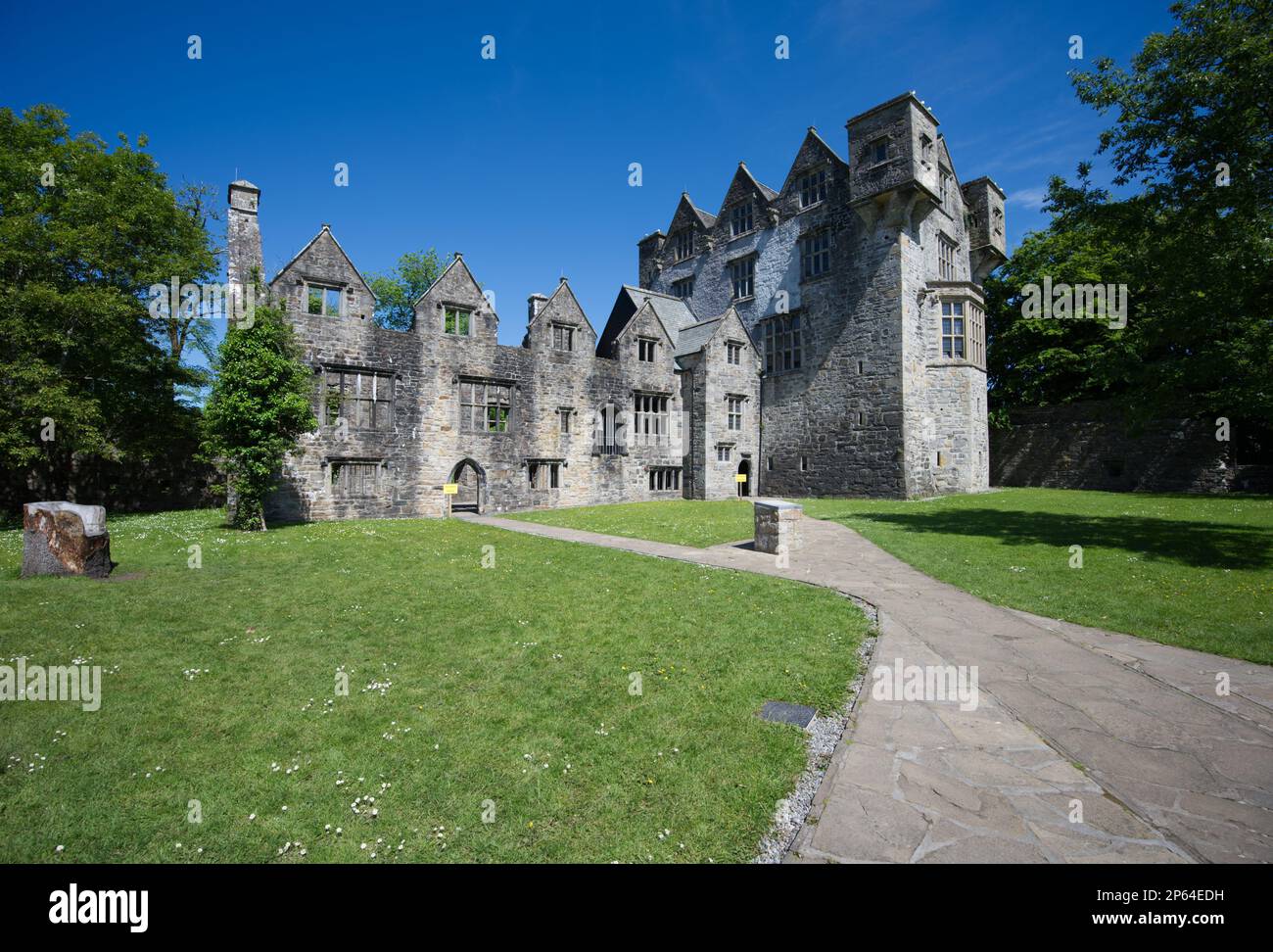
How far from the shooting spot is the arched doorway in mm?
26875

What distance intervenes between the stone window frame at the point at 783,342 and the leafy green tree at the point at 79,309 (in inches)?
1278

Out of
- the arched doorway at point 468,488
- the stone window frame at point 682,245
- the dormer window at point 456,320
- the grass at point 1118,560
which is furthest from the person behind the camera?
the stone window frame at point 682,245

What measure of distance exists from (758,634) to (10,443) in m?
28.1

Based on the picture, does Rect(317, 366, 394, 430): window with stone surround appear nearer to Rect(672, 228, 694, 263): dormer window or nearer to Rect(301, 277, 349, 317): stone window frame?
Rect(301, 277, 349, 317): stone window frame

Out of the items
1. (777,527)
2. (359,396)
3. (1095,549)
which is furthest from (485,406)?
(1095,549)

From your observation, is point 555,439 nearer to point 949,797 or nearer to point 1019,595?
point 1019,595

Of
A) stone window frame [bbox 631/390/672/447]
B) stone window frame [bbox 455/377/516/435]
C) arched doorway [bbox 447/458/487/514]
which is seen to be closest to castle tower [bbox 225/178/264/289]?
stone window frame [bbox 455/377/516/435]

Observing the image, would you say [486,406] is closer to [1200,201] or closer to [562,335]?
[562,335]

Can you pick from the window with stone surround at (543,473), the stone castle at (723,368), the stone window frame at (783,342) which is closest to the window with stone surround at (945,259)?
the stone castle at (723,368)

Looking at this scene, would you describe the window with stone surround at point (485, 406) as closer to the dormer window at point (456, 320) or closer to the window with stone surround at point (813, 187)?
the dormer window at point (456, 320)

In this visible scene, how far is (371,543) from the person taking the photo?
15586 mm

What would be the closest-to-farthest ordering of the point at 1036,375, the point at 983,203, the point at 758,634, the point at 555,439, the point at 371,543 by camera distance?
the point at 758,634, the point at 371,543, the point at 555,439, the point at 983,203, the point at 1036,375

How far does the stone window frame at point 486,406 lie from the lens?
2673 centimetres
